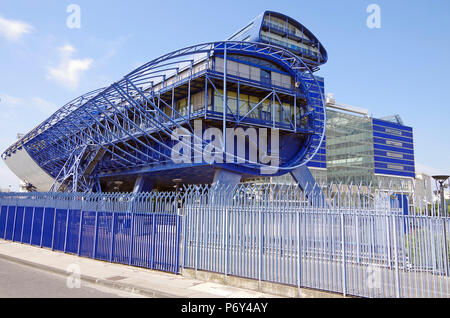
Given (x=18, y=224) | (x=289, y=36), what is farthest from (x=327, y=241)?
(x=289, y=36)

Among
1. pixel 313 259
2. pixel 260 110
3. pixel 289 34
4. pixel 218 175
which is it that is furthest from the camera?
pixel 289 34

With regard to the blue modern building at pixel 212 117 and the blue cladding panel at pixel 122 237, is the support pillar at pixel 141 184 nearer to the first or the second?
the blue modern building at pixel 212 117

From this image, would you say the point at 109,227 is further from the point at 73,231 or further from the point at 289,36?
the point at 289,36

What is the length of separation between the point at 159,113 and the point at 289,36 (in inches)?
1120

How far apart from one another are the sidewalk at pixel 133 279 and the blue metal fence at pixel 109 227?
455mm

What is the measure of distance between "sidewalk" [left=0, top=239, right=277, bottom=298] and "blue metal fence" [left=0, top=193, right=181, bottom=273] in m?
0.45

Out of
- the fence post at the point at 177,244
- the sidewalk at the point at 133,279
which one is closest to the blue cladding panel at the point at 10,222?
the sidewalk at the point at 133,279

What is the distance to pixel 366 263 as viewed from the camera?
8.20 m

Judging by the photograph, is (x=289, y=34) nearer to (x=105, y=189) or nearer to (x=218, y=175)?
(x=218, y=175)

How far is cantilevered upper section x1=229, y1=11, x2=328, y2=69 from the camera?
50.2 m

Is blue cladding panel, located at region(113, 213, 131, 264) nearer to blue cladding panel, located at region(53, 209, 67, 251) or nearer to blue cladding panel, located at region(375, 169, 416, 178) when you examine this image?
blue cladding panel, located at region(53, 209, 67, 251)
